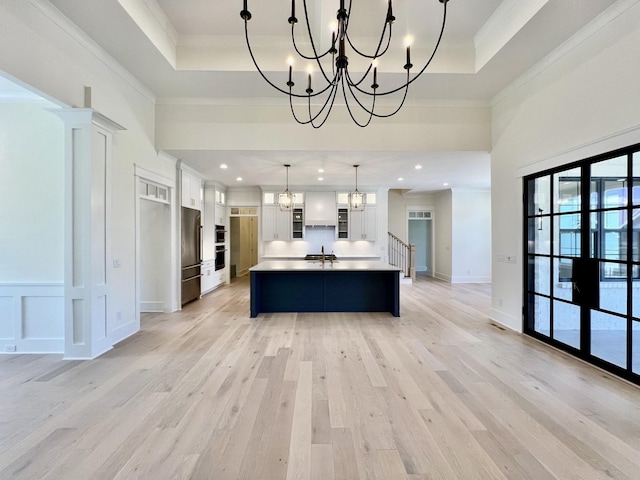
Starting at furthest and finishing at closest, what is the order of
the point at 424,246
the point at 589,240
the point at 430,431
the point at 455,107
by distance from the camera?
the point at 424,246 → the point at 455,107 → the point at 589,240 → the point at 430,431

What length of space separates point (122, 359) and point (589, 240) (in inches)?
209

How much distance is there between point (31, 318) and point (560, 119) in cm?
663

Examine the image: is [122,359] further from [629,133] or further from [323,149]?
[629,133]

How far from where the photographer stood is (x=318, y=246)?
28.6 ft

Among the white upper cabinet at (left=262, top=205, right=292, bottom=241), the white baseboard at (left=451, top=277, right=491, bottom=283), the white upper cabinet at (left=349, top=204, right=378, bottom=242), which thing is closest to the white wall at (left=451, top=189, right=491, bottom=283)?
the white baseboard at (left=451, top=277, right=491, bottom=283)

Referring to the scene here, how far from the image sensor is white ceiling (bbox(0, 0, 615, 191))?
3121mm

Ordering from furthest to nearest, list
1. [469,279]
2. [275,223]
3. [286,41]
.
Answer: [469,279]
[275,223]
[286,41]

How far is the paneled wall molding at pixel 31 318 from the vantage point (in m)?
3.36

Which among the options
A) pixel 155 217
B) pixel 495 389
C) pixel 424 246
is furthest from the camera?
pixel 424 246

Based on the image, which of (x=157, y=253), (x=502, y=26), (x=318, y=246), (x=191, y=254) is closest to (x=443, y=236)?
(x=318, y=246)

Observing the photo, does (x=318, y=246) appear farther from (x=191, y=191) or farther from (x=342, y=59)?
(x=342, y=59)

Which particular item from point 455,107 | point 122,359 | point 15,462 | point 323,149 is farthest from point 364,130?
point 15,462

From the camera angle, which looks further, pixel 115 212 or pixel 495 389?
pixel 115 212

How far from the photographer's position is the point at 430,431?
2.05 metres
